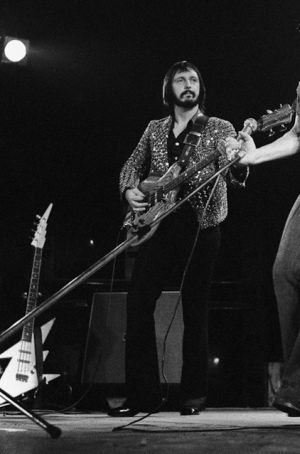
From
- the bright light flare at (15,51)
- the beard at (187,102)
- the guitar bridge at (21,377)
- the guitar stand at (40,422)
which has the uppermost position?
the bright light flare at (15,51)

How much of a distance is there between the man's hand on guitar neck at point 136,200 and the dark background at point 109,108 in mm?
2413

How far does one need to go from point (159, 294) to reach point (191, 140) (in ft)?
2.55

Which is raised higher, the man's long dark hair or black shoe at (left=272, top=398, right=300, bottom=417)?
the man's long dark hair

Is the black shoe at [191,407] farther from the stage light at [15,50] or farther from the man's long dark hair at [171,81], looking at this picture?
the stage light at [15,50]

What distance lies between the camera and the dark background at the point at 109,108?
5.62 metres

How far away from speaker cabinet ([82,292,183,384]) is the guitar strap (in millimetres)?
1270

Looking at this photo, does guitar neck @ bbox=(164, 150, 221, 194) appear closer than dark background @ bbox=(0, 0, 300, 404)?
Yes

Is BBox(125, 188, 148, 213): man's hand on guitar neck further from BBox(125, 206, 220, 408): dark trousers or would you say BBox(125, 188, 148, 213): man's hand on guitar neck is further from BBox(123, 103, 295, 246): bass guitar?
BBox(125, 206, 220, 408): dark trousers

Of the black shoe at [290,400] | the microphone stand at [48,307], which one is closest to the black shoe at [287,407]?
the black shoe at [290,400]

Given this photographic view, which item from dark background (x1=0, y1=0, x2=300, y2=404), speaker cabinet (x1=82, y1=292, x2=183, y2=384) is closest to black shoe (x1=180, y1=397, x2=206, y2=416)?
speaker cabinet (x1=82, y1=292, x2=183, y2=384)

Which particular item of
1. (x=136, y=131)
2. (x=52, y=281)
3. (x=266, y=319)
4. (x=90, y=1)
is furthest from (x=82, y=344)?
(x=90, y=1)

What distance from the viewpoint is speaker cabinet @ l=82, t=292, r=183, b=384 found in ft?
14.7

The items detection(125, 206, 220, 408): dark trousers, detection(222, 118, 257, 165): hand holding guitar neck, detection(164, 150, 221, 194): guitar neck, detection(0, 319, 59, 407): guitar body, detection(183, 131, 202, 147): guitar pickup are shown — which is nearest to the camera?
detection(222, 118, 257, 165): hand holding guitar neck

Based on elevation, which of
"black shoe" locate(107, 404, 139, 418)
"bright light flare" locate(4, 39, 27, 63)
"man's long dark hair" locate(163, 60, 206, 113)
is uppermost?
"bright light flare" locate(4, 39, 27, 63)
